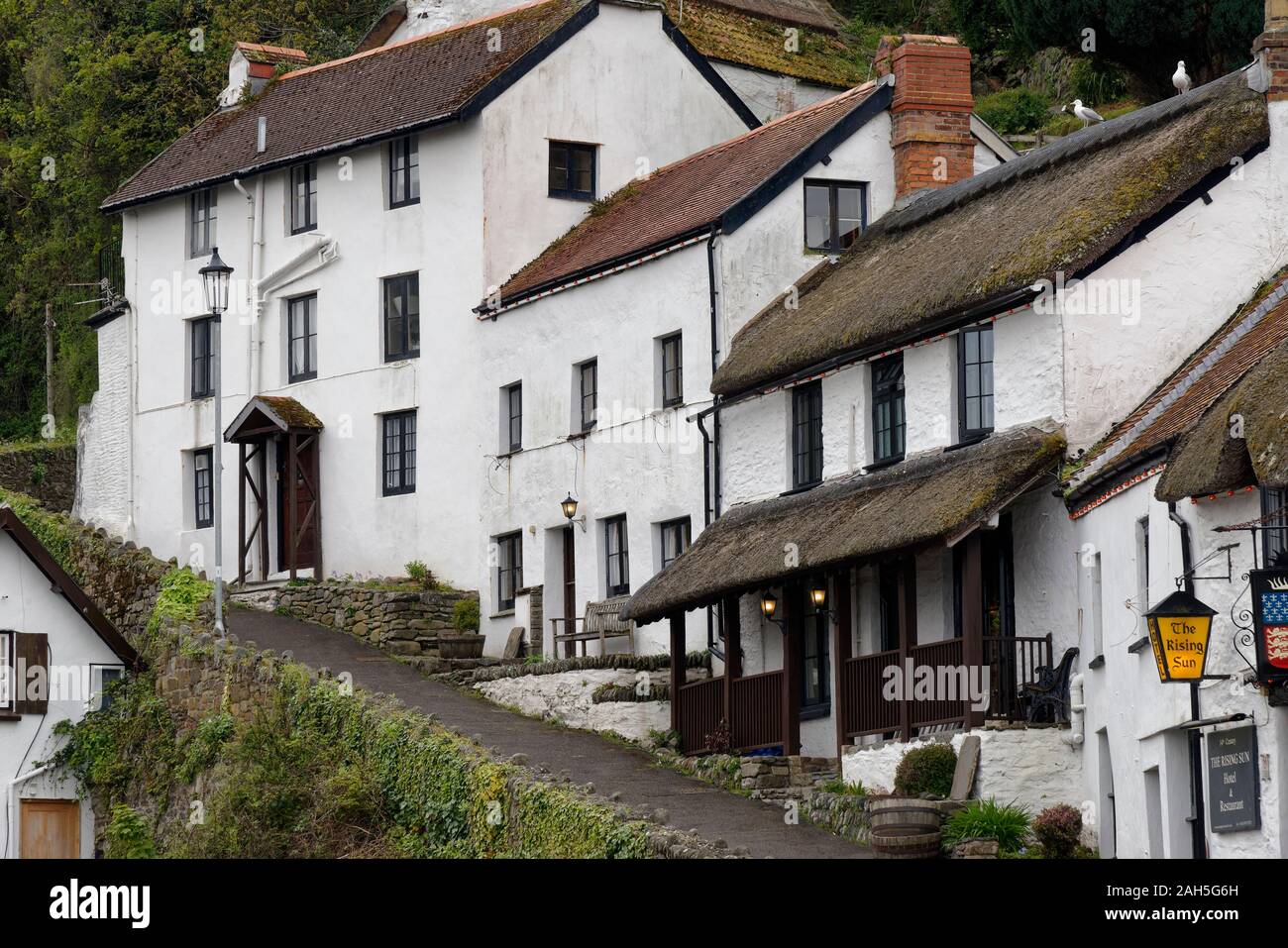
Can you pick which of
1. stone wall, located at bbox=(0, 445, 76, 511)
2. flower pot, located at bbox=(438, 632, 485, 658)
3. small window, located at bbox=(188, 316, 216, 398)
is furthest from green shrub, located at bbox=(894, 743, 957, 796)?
stone wall, located at bbox=(0, 445, 76, 511)

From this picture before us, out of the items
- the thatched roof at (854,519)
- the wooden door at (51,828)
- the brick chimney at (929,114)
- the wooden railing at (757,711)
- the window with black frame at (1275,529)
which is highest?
the brick chimney at (929,114)

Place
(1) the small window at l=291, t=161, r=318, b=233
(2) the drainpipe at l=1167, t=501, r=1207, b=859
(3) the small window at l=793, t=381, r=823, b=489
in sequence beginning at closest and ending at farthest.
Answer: (2) the drainpipe at l=1167, t=501, r=1207, b=859 → (3) the small window at l=793, t=381, r=823, b=489 → (1) the small window at l=291, t=161, r=318, b=233

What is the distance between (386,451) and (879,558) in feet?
49.9

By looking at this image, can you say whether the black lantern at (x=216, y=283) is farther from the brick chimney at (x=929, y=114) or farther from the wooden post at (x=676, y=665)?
the brick chimney at (x=929, y=114)

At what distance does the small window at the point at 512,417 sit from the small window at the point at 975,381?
1107 cm

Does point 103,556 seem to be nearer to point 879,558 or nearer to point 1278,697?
point 879,558

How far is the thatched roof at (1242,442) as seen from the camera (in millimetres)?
20797

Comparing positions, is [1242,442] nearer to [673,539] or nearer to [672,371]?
[673,539]

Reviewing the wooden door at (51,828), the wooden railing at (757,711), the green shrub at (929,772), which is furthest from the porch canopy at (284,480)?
the green shrub at (929,772)

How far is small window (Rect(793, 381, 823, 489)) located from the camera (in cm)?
3198

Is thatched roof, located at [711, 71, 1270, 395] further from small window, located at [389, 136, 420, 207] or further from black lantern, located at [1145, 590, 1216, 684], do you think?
small window, located at [389, 136, 420, 207]

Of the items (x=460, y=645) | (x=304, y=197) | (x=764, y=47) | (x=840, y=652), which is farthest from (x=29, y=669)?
(x=764, y=47)

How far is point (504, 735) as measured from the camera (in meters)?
32.3

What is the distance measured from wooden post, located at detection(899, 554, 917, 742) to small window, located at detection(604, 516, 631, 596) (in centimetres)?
804
